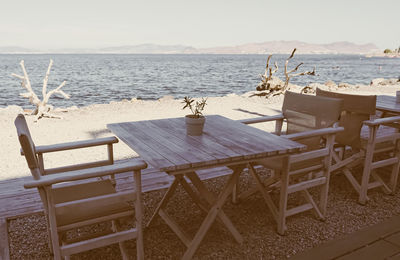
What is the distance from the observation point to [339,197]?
3387 mm

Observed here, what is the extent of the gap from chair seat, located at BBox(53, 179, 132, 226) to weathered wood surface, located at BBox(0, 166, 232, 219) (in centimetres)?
72

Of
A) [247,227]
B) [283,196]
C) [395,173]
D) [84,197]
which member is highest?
[84,197]

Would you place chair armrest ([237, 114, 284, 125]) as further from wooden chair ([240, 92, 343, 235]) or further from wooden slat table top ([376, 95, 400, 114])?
wooden slat table top ([376, 95, 400, 114])

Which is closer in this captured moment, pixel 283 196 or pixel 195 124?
pixel 195 124

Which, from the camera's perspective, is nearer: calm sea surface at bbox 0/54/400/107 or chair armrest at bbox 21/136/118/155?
chair armrest at bbox 21/136/118/155

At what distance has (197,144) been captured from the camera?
224cm

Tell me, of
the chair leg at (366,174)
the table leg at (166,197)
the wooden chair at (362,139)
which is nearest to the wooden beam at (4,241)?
the table leg at (166,197)

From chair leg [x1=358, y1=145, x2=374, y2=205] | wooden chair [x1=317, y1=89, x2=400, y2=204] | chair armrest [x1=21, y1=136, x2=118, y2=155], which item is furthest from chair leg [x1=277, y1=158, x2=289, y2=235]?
chair armrest [x1=21, y1=136, x2=118, y2=155]

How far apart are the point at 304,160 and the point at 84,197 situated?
1.85 metres

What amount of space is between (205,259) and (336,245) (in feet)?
3.25

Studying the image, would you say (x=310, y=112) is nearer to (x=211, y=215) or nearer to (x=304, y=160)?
(x=304, y=160)

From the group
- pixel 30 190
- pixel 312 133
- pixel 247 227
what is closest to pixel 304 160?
pixel 312 133

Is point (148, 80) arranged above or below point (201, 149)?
below

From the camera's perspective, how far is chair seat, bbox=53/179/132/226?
→ 1.90 meters
